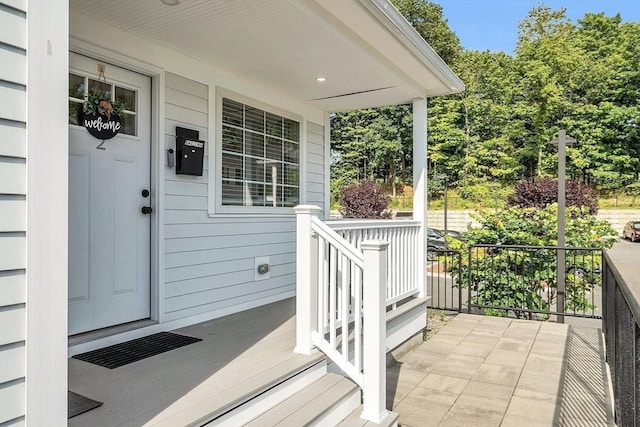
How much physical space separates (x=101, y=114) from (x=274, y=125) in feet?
6.64

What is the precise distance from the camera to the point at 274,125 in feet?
15.2

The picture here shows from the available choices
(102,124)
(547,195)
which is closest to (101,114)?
(102,124)

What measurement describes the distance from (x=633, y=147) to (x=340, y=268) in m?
23.9

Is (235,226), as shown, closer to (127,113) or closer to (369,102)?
(127,113)

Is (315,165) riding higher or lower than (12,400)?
higher

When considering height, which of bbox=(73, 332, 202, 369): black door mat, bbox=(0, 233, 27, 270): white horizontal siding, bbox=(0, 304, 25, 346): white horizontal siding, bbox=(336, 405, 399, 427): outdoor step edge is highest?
bbox=(0, 233, 27, 270): white horizontal siding

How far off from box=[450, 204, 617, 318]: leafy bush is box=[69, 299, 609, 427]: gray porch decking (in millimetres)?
974

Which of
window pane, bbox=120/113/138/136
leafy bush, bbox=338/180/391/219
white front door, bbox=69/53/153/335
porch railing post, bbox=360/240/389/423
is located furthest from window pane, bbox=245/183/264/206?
leafy bush, bbox=338/180/391/219

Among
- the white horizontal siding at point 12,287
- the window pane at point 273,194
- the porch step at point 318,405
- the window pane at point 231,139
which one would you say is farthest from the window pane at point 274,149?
the white horizontal siding at point 12,287

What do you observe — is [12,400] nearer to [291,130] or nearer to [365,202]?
[291,130]

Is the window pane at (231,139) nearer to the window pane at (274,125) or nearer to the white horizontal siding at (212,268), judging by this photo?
the window pane at (274,125)

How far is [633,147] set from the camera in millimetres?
21016

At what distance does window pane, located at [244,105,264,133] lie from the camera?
423cm

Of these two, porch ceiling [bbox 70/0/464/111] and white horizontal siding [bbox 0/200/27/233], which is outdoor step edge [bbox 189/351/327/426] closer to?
white horizontal siding [bbox 0/200/27/233]
